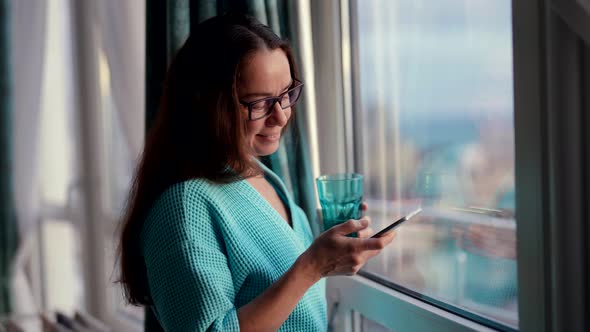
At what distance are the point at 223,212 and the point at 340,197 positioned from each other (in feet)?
0.76

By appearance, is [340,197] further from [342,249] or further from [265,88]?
[265,88]

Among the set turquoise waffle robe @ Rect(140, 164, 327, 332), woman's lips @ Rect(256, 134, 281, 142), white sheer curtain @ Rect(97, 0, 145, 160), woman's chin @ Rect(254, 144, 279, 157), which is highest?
white sheer curtain @ Rect(97, 0, 145, 160)

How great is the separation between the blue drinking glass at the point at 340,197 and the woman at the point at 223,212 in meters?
0.10

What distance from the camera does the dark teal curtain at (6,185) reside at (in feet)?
7.97

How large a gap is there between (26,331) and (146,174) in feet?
5.70

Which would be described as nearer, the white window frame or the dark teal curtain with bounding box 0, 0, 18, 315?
the white window frame

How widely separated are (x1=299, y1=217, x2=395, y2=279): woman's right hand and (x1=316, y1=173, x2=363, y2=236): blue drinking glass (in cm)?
10

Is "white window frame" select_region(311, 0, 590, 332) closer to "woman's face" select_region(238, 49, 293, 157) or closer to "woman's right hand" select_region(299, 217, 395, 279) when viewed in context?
"woman's right hand" select_region(299, 217, 395, 279)

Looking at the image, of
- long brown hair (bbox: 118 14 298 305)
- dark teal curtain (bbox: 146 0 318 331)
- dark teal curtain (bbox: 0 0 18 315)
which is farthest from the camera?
dark teal curtain (bbox: 0 0 18 315)

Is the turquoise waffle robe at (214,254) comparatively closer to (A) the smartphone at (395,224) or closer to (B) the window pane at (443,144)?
(A) the smartphone at (395,224)

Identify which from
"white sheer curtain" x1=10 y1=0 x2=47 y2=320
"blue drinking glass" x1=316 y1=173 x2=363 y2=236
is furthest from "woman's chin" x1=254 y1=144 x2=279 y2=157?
"white sheer curtain" x1=10 y1=0 x2=47 y2=320

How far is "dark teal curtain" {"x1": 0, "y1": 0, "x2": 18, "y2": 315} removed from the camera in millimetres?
2430

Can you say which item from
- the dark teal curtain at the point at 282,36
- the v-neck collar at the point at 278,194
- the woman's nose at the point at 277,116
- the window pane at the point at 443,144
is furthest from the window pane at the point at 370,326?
the woman's nose at the point at 277,116

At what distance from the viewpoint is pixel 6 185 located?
2484 millimetres
